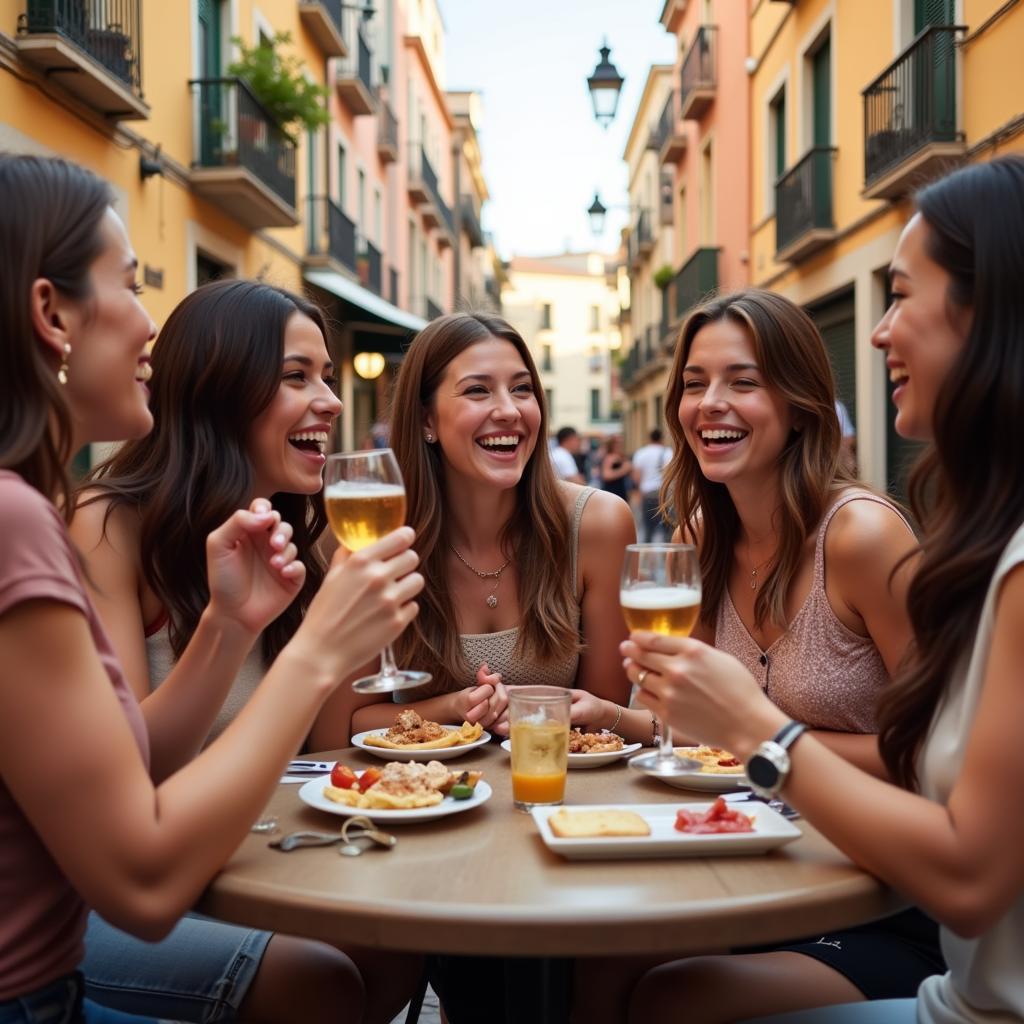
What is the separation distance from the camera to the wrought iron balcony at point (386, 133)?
21.0m

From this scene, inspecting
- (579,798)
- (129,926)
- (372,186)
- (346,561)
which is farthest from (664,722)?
(372,186)

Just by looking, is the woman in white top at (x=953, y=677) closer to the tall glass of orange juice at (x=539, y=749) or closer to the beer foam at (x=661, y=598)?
the beer foam at (x=661, y=598)

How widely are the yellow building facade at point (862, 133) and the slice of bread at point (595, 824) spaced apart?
19.8ft

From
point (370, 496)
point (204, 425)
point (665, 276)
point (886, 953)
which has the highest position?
point (665, 276)

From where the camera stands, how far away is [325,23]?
14977mm

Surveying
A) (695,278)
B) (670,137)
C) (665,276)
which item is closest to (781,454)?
(695,278)

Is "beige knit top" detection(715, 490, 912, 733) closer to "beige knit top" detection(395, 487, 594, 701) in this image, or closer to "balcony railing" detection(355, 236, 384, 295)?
"beige knit top" detection(395, 487, 594, 701)

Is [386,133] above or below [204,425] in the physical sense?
above

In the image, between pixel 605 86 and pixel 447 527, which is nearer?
pixel 447 527

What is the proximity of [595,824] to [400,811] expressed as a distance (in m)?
0.31

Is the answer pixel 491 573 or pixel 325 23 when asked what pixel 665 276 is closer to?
pixel 325 23

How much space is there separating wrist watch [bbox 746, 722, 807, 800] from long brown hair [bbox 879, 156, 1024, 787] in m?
0.24

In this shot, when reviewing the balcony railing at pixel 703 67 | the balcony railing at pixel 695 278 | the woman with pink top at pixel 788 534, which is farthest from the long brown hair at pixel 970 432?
the balcony railing at pixel 703 67

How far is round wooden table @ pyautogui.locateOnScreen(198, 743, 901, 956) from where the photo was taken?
135 cm
